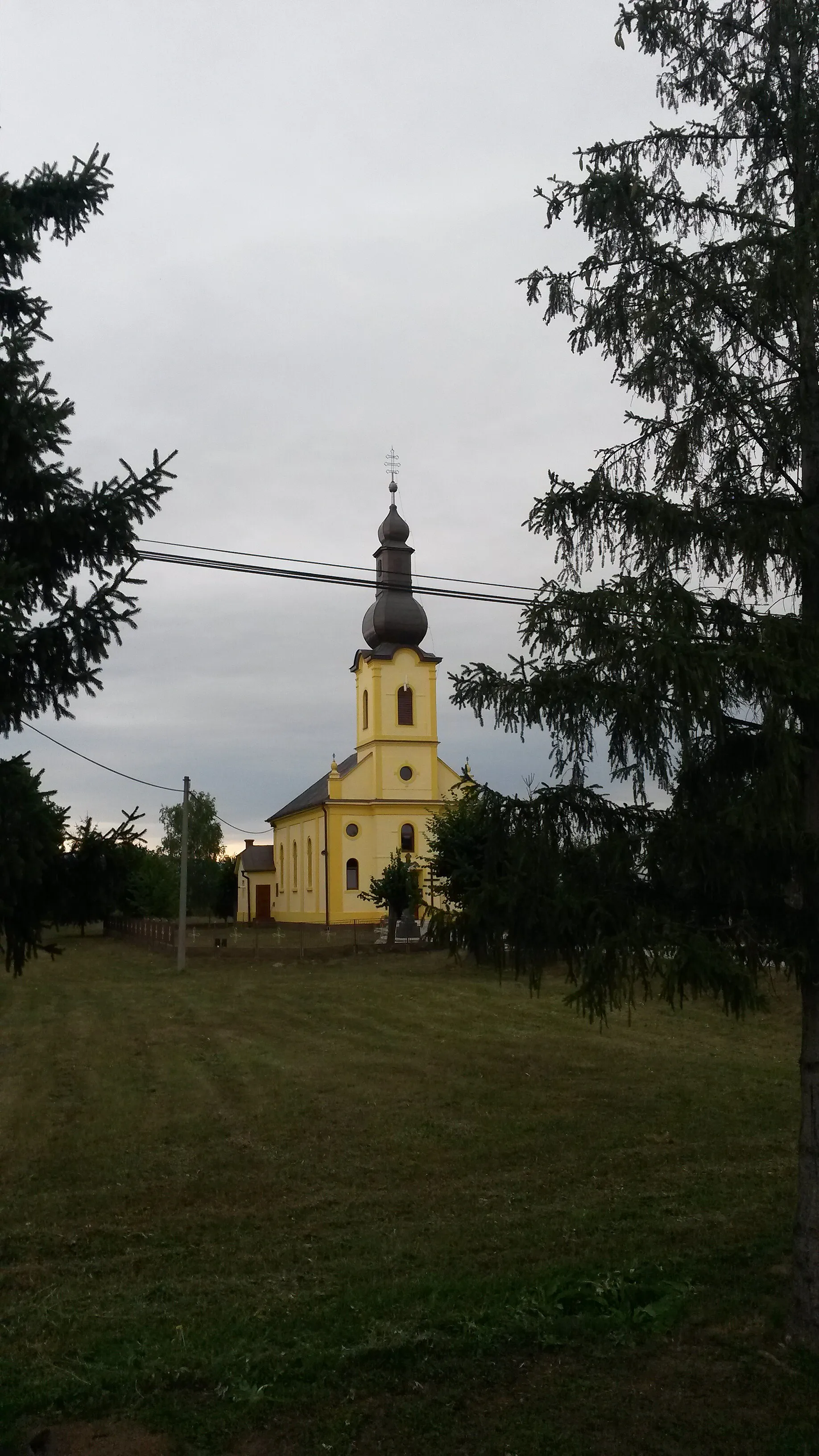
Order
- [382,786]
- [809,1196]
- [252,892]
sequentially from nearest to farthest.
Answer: [809,1196] → [382,786] → [252,892]

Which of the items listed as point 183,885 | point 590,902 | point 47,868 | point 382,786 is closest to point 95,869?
point 47,868

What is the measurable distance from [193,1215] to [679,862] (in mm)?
5042

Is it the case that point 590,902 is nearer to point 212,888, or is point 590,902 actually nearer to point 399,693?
point 399,693

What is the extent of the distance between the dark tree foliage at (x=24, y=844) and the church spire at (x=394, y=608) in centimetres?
4190

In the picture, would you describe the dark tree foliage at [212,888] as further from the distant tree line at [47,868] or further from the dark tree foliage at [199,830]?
the distant tree line at [47,868]

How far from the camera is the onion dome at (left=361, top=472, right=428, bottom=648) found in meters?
48.2

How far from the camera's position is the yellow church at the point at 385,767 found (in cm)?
4812

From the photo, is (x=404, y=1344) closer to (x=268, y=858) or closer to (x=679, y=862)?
(x=679, y=862)

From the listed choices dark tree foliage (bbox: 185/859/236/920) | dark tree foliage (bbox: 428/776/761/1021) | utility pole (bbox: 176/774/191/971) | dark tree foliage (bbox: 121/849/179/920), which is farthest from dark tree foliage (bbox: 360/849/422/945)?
dark tree foliage (bbox: 428/776/761/1021)

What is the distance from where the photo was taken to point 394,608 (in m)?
49.4

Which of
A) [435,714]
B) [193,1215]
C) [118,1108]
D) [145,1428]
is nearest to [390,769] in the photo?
[435,714]

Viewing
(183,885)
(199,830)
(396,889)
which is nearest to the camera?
(183,885)

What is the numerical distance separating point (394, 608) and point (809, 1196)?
44068mm

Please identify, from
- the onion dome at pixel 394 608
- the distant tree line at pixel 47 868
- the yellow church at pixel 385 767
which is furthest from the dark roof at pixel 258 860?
the distant tree line at pixel 47 868
